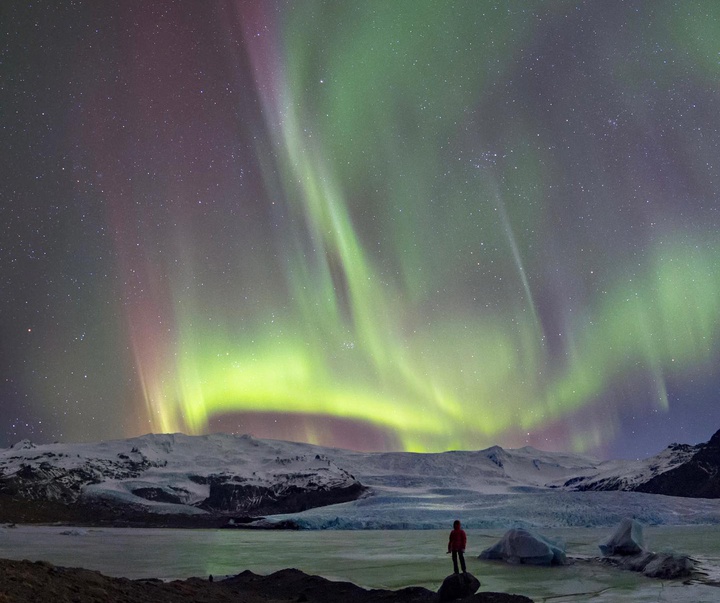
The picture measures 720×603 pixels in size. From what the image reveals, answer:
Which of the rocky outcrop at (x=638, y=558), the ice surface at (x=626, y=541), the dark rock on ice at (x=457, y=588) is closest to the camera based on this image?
the dark rock on ice at (x=457, y=588)

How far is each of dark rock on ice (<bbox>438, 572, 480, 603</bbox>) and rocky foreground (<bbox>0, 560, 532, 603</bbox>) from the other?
1.45 ft

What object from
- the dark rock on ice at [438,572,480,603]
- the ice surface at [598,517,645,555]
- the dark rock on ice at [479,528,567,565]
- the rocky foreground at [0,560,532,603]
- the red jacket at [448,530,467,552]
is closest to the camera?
the rocky foreground at [0,560,532,603]

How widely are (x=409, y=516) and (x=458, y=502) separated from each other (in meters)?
21.8

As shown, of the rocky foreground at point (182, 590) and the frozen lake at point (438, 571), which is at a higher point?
the rocky foreground at point (182, 590)

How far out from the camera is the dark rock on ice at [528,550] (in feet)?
88.8

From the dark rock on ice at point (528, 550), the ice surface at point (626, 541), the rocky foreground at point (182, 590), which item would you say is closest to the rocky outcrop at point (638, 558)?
the ice surface at point (626, 541)

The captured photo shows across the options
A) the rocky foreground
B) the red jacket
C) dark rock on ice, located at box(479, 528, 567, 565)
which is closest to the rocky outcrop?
dark rock on ice, located at box(479, 528, 567, 565)

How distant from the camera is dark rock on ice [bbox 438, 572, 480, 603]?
1702cm

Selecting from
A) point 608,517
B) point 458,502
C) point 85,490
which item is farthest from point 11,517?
point 608,517

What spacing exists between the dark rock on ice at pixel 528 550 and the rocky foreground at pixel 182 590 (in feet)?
33.9

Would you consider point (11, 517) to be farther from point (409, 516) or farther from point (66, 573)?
point (66, 573)

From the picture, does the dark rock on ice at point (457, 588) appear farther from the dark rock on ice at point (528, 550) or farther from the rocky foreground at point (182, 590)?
the dark rock on ice at point (528, 550)

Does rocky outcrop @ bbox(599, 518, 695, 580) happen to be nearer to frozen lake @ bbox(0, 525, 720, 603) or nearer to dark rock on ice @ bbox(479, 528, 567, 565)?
frozen lake @ bbox(0, 525, 720, 603)

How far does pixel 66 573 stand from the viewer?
14.6 meters
